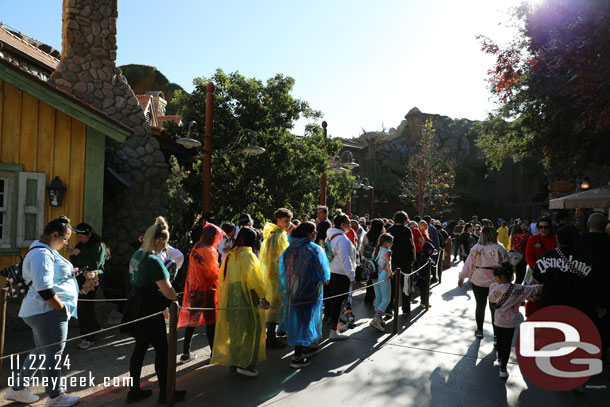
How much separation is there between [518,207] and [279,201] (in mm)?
40164

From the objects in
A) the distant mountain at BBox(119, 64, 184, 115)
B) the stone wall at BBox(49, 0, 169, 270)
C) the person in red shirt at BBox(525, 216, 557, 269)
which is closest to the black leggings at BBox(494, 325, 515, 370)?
the person in red shirt at BBox(525, 216, 557, 269)

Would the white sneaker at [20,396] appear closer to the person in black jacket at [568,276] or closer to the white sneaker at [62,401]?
the white sneaker at [62,401]

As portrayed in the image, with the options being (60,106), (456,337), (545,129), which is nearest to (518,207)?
(545,129)

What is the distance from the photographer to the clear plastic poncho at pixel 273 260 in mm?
6188

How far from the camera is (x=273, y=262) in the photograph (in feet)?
20.5

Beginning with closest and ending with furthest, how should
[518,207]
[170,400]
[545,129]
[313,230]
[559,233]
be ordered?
[170,400], [559,233], [313,230], [545,129], [518,207]

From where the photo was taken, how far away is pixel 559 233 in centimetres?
481

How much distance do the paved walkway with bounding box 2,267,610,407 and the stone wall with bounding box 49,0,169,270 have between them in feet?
14.6

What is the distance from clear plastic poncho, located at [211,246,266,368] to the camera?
489 centimetres

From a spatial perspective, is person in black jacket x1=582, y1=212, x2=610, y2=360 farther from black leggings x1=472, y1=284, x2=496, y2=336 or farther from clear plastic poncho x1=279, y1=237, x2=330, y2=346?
clear plastic poncho x1=279, y1=237, x2=330, y2=346

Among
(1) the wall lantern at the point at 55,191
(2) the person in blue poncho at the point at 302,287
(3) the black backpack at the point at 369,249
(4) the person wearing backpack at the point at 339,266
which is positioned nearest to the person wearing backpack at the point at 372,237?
(3) the black backpack at the point at 369,249

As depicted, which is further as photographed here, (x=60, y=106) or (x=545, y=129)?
(x=545, y=129)

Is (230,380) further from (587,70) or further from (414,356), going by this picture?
(587,70)
